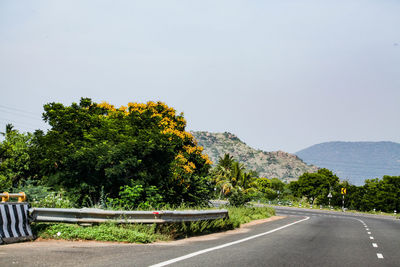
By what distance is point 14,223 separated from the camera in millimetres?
11016

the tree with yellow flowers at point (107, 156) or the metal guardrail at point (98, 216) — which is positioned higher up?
the tree with yellow flowers at point (107, 156)

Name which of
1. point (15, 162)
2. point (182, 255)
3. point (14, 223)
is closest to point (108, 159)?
point (15, 162)

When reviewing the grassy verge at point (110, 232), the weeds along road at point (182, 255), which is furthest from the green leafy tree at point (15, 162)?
the weeds along road at point (182, 255)

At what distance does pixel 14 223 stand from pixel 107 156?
977 cm

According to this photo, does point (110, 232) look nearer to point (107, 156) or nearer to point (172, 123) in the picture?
point (107, 156)

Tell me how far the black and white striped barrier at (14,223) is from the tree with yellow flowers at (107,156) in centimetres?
795

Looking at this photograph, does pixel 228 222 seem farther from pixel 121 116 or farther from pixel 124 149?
pixel 121 116

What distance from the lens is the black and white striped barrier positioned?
34.7ft

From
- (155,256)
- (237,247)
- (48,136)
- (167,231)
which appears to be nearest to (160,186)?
(48,136)

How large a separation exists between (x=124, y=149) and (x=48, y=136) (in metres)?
5.36

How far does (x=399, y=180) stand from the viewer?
9206 centimetres

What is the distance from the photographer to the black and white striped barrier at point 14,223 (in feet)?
34.7

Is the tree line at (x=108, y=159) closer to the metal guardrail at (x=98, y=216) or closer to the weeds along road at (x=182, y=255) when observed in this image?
the metal guardrail at (x=98, y=216)

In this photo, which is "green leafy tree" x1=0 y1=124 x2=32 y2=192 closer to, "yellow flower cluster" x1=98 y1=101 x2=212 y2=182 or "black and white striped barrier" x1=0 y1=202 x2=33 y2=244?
"yellow flower cluster" x1=98 y1=101 x2=212 y2=182
